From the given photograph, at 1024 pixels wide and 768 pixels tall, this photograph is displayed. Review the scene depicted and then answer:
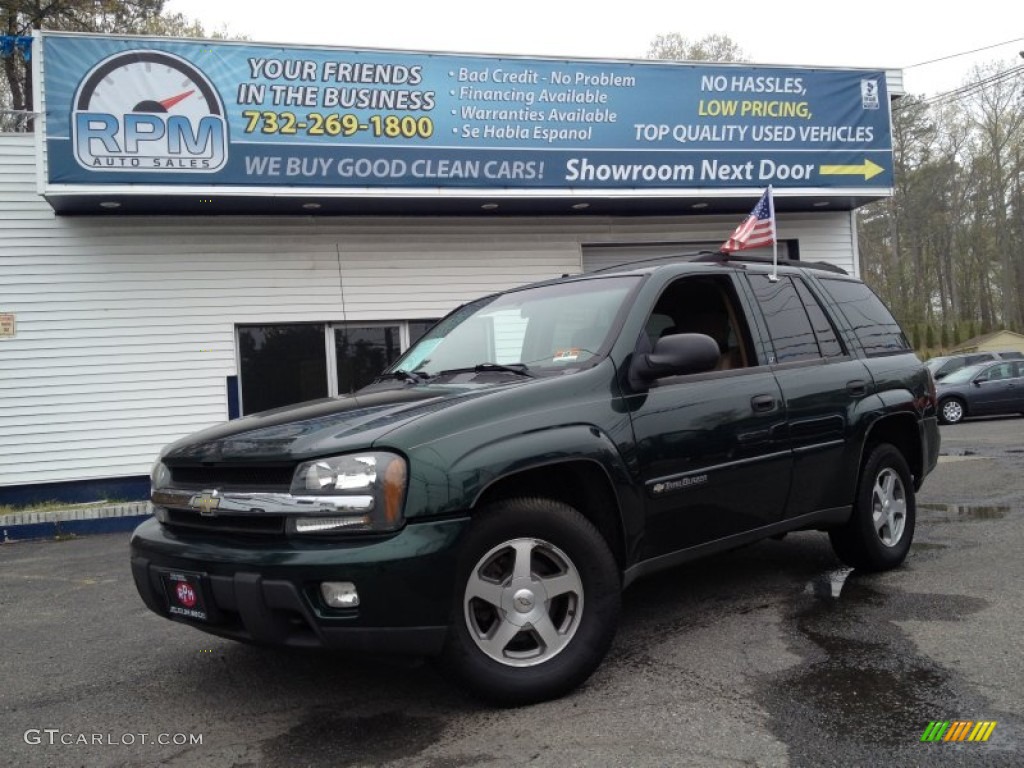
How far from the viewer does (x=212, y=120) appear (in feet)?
32.9

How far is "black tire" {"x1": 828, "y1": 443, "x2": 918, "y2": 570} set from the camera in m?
5.05

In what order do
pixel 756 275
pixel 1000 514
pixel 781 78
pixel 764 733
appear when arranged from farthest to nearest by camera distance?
pixel 781 78 < pixel 1000 514 < pixel 756 275 < pixel 764 733

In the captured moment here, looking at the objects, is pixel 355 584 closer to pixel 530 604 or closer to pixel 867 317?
pixel 530 604

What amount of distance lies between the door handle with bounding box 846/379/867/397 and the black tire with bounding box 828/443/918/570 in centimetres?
41

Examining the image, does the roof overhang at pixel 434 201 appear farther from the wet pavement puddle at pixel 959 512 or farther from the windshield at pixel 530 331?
the windshield at pixel 530 331

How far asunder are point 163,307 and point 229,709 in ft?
26.4

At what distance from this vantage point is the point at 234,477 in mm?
3373

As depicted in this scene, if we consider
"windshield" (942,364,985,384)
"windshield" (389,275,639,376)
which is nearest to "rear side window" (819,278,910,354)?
"windshield" (389,275,639,376)

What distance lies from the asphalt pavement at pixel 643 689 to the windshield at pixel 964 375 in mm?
16397

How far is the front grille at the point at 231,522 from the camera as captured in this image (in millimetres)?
3168

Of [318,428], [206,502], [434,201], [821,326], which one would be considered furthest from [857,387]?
[434,201]

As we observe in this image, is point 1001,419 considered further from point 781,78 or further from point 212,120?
point 212,120

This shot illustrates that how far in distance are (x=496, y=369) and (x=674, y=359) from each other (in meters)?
0.81

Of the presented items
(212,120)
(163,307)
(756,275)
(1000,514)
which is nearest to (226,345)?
(163,307)
